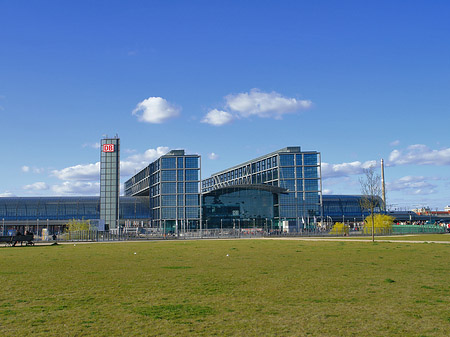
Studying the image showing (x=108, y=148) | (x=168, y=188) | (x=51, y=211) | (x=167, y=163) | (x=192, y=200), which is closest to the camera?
(x=108, y=148)

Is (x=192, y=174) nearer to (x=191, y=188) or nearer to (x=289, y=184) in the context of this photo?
(x=191, y=188)

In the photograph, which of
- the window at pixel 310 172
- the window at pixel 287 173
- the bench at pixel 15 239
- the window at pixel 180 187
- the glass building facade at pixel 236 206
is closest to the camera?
the bench at pixel 15 239

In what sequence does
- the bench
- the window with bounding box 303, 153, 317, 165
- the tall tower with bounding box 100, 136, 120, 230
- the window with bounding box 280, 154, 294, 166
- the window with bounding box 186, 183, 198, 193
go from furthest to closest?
the window with bounding box 280, 154, 294, 166 < the window with bounding box 303, 153, 317, 165 < the window with bounding box 186, 183, 198, 193 < the tall tower with bounding box 100, 136, 120, 230 < the bench

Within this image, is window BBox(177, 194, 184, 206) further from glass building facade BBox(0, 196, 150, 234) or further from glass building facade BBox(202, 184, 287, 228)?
glass building facade BBox(0, 196, 150, 234)

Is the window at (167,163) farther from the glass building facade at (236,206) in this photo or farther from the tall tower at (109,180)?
the tall tower at (109,180)

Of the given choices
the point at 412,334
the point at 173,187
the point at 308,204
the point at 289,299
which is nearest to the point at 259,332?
the point at 412,334

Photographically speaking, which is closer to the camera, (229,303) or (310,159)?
(229,303)

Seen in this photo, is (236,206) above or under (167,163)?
under

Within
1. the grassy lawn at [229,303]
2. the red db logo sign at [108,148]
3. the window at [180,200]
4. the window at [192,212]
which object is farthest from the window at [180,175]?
the grassy lawn at [229,303]

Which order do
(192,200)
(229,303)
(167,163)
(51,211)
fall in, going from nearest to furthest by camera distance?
1. (229,303)
2. (167,163)
3. (192,200)
4. (51,211)

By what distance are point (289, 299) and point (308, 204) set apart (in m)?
152

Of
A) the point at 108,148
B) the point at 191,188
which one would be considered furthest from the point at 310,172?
the point at 108,148

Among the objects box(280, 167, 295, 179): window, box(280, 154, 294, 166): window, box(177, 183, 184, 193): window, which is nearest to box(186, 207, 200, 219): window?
box(177, 183, 184, 193): window

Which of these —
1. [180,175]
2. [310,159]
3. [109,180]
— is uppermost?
[310,159]
